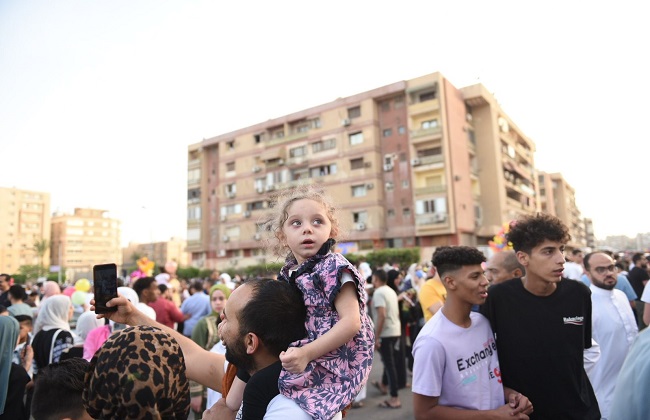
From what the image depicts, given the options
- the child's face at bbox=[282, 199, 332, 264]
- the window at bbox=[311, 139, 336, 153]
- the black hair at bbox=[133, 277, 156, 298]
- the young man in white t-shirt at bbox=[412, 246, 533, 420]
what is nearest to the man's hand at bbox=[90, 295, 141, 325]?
the child's face at bbox=[282, 199, 332, 264]

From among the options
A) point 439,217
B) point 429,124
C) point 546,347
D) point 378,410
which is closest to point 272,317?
point 546,347

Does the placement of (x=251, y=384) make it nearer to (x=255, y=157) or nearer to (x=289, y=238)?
(x=289, y=238)

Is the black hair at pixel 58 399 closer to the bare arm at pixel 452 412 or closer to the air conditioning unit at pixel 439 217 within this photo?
the bare arm at pixel 452 412

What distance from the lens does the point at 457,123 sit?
118 feet

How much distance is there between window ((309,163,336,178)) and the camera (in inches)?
1572

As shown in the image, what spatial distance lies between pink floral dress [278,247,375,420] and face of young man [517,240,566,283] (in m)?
1.46

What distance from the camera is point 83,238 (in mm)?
122375

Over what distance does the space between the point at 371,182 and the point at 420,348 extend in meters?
35.0

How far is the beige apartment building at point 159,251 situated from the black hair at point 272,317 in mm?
123425

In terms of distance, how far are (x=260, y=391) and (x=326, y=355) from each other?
0.31 m

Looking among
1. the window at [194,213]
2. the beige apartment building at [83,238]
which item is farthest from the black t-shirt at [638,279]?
the beige apartment building at [83,238]

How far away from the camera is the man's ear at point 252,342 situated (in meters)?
1.69

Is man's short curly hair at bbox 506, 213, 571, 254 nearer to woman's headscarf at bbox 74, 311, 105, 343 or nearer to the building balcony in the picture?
woman's headscarf at bbox 74, 311, 105, 343

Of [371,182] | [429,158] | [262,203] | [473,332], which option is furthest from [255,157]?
[473,332]
